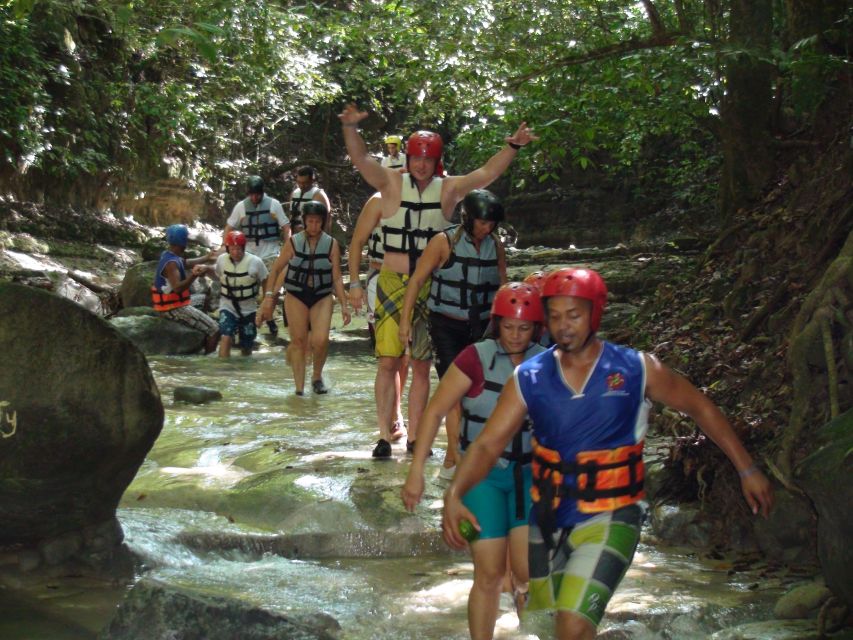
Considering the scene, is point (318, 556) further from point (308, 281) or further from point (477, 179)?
point (308, 281)

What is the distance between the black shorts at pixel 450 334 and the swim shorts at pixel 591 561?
2627 millimetres

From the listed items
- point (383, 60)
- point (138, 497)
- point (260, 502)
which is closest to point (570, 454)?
point (260, 502)

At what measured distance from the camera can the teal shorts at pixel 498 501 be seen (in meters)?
4.49

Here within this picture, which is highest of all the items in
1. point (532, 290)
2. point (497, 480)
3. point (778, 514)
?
point (532, 290)

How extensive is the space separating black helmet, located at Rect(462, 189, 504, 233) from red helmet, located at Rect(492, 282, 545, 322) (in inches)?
58.2

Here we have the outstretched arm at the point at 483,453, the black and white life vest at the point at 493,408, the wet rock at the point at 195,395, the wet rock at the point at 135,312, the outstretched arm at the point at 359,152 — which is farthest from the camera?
the wet rock at the point at 135,312

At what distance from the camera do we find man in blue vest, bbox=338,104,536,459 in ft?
23.2

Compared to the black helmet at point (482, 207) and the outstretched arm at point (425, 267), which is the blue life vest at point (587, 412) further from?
the outstretched arm at point (425, 267)

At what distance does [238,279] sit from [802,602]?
8.84 meters

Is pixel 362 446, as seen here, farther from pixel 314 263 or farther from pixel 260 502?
pixel 314 263

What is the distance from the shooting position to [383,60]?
11953 millimetres

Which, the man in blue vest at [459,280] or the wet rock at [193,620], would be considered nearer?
the wet rock at [193,620]

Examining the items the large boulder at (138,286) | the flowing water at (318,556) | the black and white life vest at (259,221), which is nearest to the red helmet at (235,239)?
the black and white life vest at (259,221)

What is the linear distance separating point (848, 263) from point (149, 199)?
17.5 metres
